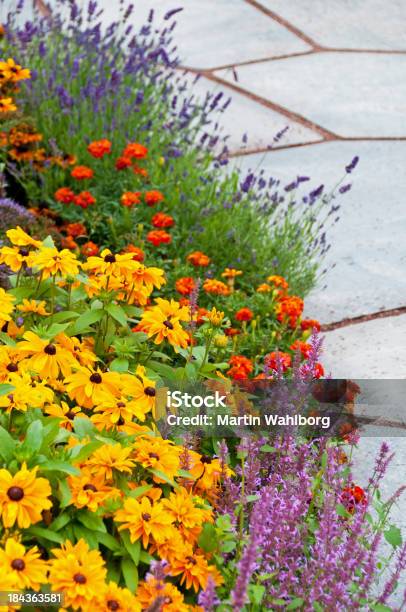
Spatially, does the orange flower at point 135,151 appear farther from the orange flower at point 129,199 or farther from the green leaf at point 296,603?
the green leaf at point 296,603

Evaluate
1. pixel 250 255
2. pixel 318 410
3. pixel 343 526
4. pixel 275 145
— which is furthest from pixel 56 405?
pixel 275 145

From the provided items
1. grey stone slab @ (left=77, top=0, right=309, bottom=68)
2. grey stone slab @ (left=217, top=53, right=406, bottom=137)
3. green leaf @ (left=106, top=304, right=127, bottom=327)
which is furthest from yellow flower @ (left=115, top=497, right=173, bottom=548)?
grey stone slab @ (left=77, top=0, right=309, bottom=68)

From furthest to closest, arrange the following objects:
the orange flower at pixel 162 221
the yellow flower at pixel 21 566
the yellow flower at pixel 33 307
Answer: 1. the orange flower at pixel 162 221
2. the yellow flower at pixel 33 307
3. the yellow flower at pixel 21 566

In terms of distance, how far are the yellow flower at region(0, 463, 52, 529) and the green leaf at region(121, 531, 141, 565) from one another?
7.7 inches

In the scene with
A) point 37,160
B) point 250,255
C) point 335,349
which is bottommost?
A: point 335,349

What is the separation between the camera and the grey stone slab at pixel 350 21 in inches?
226

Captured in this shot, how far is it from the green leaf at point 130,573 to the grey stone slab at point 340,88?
10.5 feet

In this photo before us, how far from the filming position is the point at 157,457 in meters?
1.94

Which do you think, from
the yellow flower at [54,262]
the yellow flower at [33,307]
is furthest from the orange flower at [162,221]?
the yellow flower at [54,262]

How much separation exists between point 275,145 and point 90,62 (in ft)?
2.99

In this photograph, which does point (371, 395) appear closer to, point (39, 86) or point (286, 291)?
point (286, 291)

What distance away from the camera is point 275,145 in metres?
4.55

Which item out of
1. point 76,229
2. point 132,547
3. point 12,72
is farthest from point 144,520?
point 12,72

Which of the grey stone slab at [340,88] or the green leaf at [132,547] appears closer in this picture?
the green leaf at [132,547]
